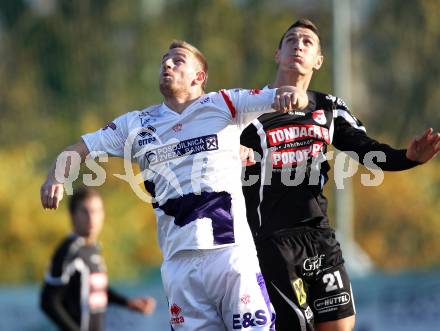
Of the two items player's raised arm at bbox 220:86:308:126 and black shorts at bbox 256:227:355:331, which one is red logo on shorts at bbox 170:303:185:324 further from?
player's raised arm at bbox 220:86:308:126

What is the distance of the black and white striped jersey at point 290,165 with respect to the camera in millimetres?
6824

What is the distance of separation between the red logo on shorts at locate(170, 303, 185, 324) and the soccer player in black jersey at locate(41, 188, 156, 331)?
3504mm

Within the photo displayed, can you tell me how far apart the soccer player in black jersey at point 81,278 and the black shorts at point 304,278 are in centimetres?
311

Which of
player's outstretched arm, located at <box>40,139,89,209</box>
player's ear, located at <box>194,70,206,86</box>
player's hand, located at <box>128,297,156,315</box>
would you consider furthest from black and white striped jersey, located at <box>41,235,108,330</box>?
player's ear, located at <box>194,70,206,86</box>

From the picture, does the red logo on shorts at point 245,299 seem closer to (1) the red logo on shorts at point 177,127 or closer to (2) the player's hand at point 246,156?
(2) the player's hand at point 246,156

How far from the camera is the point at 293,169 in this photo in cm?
681

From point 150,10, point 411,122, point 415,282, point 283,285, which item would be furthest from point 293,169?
point 150,10

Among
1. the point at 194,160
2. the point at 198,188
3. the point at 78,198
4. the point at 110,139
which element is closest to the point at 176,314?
the point at 198,188

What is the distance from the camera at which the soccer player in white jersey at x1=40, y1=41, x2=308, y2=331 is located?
601 cm

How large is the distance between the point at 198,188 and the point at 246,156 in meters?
0.47

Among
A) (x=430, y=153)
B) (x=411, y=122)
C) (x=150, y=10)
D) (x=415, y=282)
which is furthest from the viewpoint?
(x=150, y=10)

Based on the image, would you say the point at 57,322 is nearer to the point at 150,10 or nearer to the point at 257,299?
the point at 257,299

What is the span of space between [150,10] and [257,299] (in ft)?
82.8

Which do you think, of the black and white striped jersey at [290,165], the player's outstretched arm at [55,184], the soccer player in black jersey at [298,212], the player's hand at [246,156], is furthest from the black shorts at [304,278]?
the player's outstretched arm at [55,184]
